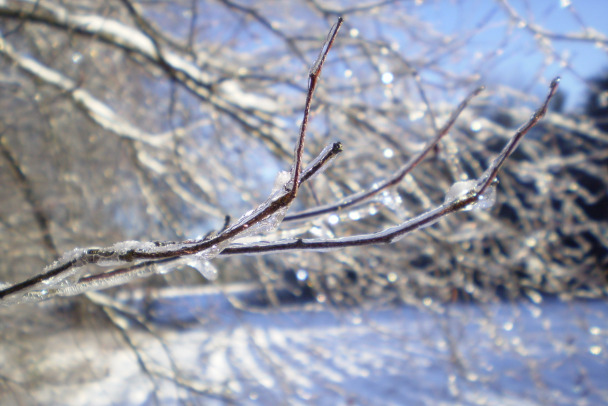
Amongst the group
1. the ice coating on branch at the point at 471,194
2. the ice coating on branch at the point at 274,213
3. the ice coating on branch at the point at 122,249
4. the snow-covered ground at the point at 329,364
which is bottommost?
the ice coating on branch at the point at 122,249

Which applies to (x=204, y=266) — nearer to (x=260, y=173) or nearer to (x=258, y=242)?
(x=258, y=242)

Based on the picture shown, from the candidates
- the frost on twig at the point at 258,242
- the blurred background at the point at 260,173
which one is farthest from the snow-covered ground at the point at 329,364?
the frost on twig at the point at 258,242

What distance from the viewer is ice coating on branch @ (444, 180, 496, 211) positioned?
0.60 metres

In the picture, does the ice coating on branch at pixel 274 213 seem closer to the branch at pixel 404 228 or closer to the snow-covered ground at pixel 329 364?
the branch at pixel 404 228

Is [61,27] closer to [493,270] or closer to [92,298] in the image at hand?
[92,298]

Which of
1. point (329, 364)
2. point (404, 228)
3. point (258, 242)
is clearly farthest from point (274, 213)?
point (329, 364)

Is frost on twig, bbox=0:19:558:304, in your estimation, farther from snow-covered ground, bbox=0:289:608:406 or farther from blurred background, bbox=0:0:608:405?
snow-covered ground, bbox=0:289:608:406

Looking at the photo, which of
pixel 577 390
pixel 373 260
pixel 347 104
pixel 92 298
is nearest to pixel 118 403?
pixel 92 298

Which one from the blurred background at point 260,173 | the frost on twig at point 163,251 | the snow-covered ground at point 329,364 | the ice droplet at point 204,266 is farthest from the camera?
the snow-covered ground at point 329,364

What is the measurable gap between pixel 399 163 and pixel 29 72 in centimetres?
231

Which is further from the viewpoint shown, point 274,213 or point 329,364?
point 329,364

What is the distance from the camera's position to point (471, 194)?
593 millimetres

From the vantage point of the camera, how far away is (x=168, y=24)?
14.6 feet

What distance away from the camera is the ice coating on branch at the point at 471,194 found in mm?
598
